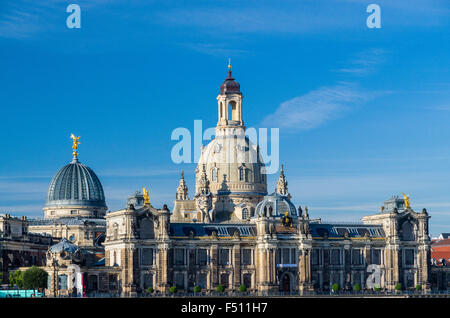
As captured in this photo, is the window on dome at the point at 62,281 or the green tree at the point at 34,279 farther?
the window on dome at the point at 62,281

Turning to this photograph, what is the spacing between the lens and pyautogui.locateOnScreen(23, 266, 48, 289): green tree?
193 meters

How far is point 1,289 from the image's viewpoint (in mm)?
192000

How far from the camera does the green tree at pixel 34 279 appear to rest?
7603 inches

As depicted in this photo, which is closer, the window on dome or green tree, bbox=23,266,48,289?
green tree, bbox=23,266,48,289

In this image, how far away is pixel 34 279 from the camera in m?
194

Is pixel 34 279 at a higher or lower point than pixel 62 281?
higher
